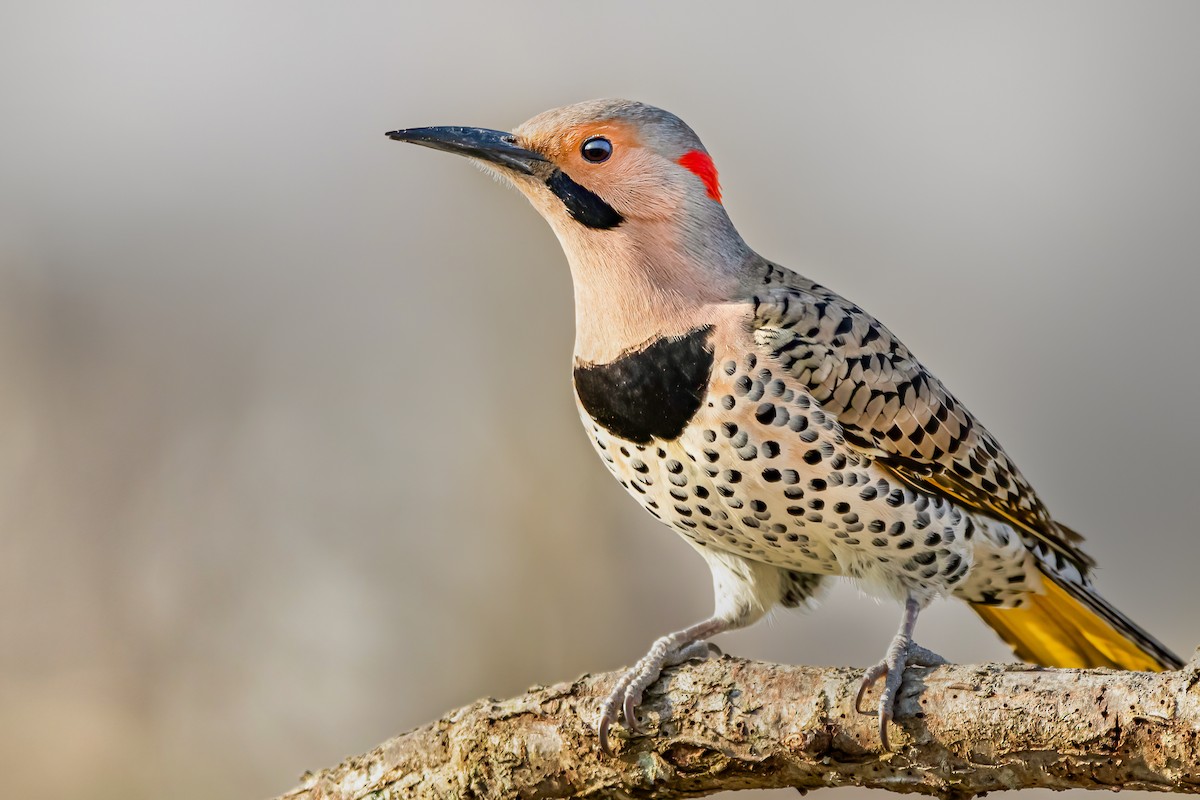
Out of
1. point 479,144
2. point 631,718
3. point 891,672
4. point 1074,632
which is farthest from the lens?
point 1074,632

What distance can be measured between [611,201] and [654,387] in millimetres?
457

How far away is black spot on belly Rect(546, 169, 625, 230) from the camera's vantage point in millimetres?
2652

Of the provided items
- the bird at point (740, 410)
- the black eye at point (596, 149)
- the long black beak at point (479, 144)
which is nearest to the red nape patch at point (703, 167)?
the bird at point (740, 410)

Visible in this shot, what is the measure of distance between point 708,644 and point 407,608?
2283 millimetres

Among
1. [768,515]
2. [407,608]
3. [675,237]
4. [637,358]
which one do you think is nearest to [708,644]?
[768,515]

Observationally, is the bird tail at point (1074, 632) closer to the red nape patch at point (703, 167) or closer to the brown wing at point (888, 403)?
the brown wing at point (888, 403)

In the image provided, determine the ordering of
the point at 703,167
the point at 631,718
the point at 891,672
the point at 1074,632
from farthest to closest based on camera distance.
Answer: the point at 1074,632 < the point at 703,167 < the point at 631,718 < the point at 891,672

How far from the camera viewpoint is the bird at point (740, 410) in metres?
2.48

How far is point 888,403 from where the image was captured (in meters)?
2.67

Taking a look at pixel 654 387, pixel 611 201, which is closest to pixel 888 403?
pixel 654 387

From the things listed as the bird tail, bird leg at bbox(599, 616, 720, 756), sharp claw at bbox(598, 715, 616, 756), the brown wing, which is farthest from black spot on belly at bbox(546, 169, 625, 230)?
the bird tail

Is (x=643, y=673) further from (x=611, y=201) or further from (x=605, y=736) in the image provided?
(x=611, y=201)

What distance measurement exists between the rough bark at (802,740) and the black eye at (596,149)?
1136 millimetres

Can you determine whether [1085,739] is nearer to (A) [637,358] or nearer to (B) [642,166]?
(A) [637,358]
